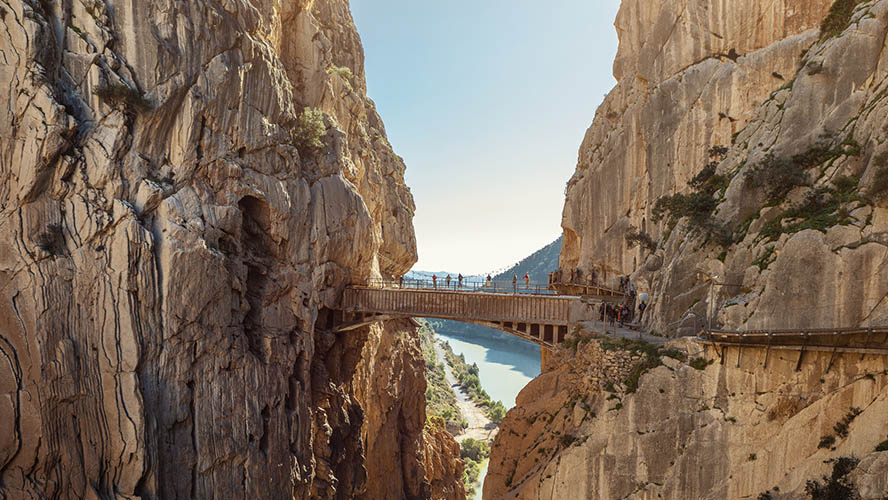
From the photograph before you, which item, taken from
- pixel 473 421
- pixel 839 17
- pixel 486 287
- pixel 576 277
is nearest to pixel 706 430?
pixel 486 287

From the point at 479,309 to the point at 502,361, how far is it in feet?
345

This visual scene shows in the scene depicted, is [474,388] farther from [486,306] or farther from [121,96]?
[121,96]

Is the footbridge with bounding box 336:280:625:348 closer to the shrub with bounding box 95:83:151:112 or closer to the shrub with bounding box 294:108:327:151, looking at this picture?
the shrub with bounding box 294:108:327:151

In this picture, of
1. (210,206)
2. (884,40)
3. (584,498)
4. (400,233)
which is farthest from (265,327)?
(884,40)

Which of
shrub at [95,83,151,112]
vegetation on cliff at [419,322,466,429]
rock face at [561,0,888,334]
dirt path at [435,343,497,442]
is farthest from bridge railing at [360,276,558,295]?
dirt path at [435,343,497,442]

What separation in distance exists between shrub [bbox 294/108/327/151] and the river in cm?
6805

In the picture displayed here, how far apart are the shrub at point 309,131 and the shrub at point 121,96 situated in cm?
863

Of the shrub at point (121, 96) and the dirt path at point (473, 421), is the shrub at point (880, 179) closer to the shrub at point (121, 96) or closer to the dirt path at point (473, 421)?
the shrub at point (121, 96)

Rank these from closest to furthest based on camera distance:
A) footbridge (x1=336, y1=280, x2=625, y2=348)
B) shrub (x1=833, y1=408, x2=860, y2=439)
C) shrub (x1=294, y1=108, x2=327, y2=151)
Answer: shrub (x1=833, y1=408, x2=860, y2=439) → footbridge (x1=336, y1=280, x2=625, y2=348) → shrub (x1=294, y1=108, x2=327, y2=151)

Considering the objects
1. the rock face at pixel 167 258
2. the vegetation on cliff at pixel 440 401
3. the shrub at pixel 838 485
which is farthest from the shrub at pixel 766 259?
the vegetation on cliff at pixel 440 401

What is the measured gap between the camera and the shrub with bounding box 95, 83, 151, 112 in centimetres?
1839

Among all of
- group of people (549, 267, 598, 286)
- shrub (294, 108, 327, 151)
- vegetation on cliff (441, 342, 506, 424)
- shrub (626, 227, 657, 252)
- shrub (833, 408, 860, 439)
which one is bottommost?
vegetation on cliff (441, 342, 506, 424)

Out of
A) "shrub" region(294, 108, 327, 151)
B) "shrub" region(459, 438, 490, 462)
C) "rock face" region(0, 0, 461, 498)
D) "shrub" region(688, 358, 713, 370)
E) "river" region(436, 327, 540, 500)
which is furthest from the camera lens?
"river" region(436, 327, 540, 500)

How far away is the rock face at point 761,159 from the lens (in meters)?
11.3
